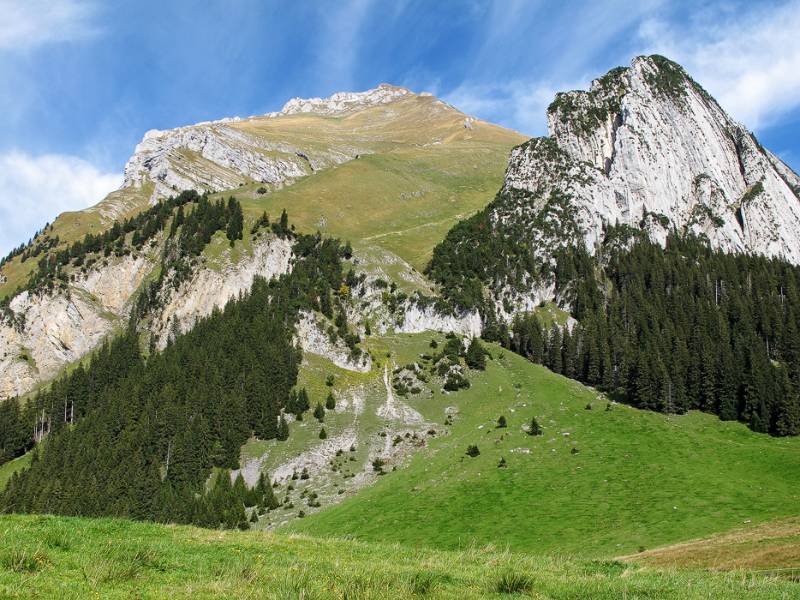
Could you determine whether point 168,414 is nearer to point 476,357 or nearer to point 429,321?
point 476,357

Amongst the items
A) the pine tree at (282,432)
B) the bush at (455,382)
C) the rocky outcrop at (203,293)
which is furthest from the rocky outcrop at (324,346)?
the rocky outcrop at (203,293)

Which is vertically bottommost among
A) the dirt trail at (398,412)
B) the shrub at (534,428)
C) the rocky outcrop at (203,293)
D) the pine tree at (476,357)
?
the shrub at (534,428)

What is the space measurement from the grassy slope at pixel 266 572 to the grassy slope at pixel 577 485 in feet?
95.2

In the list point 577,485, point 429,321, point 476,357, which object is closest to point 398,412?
point 476,357

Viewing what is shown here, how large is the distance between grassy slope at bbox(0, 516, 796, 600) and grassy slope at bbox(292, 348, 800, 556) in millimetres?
29005

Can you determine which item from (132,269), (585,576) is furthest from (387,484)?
(132,269)

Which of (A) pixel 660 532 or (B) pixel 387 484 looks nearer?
(A) pixel 660 532

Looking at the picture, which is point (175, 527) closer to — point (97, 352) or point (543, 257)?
point (97, 352)

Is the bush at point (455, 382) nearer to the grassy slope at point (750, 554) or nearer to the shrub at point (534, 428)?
the shrub at point (534, 428)

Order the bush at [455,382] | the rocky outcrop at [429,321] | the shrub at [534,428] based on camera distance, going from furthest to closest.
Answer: the rocky outcrop at [429,321]
the bush at [455,382]
the shrub at [534,428]

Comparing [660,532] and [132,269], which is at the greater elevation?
[132,269]

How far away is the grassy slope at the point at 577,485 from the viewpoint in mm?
56969

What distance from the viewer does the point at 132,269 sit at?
17525cm

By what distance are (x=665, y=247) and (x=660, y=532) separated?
159 meters
